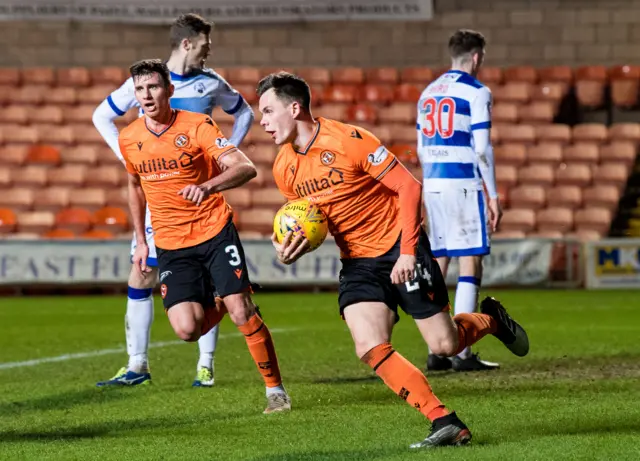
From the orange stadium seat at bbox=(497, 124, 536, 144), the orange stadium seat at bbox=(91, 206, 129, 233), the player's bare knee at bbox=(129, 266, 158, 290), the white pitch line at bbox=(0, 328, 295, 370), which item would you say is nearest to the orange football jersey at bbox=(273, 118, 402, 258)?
the player's bare knee at bbox=(129, 266, 158, 290)

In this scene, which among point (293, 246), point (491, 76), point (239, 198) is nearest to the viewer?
point (293, 246)

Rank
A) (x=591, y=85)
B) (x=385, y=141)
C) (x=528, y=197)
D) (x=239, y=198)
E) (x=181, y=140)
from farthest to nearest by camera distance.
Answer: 1. (x=591, y=85)
2. (x=385, y=141)
3. (x=239, y=198)
4. (x=528, y=197)
5. (x=181, y=140)

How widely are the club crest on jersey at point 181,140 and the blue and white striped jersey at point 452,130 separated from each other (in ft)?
6.57

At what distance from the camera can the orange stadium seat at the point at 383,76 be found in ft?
60.5

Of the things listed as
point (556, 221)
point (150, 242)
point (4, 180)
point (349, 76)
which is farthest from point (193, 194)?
point (349, 76)

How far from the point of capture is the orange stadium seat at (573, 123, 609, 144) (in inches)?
699

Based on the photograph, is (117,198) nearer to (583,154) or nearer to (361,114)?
(361,114)

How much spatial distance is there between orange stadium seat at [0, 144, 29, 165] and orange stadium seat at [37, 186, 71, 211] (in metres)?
0.85

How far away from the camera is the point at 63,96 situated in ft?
60.2

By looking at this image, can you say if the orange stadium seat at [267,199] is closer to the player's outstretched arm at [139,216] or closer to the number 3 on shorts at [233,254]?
the player's outstretched arm at [139,216]

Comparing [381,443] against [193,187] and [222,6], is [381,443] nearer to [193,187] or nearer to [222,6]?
[193,187]

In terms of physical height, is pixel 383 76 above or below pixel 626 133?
above

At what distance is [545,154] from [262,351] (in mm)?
12086

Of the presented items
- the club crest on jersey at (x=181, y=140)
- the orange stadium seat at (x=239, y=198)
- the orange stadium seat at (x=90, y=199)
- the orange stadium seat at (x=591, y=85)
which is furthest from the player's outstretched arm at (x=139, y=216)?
the orange stadium seat at (x=591, y=85)
